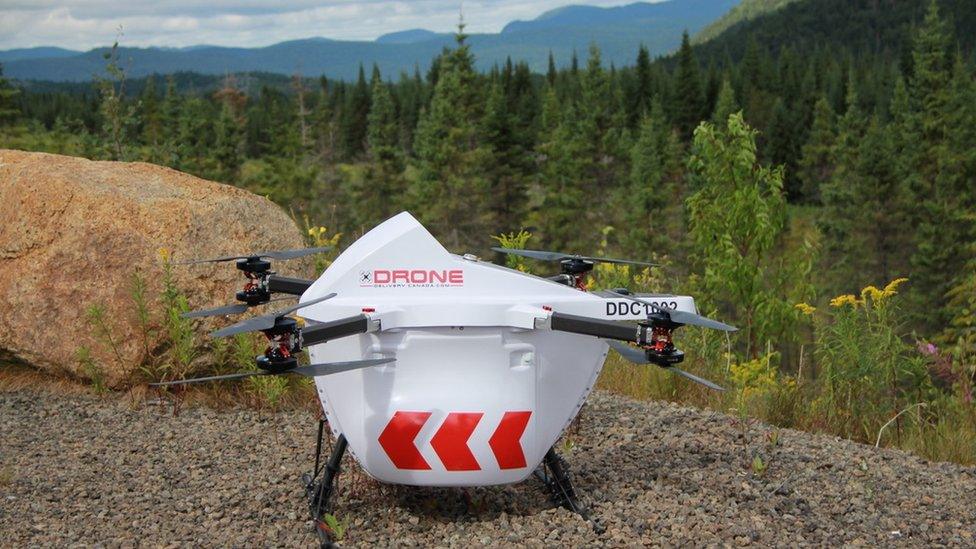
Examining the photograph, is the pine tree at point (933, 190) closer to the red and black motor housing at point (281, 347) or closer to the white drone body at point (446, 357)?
the white drone body at point (446, 357)

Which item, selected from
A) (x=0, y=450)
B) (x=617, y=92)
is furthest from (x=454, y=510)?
(x=617, y=92)

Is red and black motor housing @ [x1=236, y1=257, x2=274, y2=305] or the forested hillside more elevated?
red and black motor housing @ [x1=236, y1=257, x2=274, y2=305]

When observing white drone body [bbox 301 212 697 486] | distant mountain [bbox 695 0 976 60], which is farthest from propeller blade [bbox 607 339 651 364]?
distant mountain [bbox 695 0 976 60]

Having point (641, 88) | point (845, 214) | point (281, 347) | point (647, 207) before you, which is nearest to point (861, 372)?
point (281, 347)

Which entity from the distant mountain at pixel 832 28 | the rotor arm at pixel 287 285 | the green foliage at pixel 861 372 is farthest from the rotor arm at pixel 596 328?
the distant mountain at pixel 832 28

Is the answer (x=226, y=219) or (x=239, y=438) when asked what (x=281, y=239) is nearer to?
(x=226, y=219)

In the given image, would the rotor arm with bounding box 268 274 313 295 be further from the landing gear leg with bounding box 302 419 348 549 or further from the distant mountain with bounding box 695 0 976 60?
the distant mountain with bounding box 695 0 976 60

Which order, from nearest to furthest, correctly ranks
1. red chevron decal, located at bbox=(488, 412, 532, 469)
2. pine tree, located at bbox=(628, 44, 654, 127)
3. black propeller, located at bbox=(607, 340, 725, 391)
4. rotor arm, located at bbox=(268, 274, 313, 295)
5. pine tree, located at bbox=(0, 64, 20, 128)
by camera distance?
black propeller, located at bbox=(607, 340, 725, 391), red chevron decal, located at bbox=(488, 412, 532, 469), rotor arm, located at bbox=(268, 274, 313, 295), pine tree, located at bbox=(0, 64, 20, 128), pine tree, located at bbox=(628, 44, 654, 127)

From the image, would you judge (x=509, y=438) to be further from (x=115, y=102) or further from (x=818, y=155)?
(x=818, y=155)
